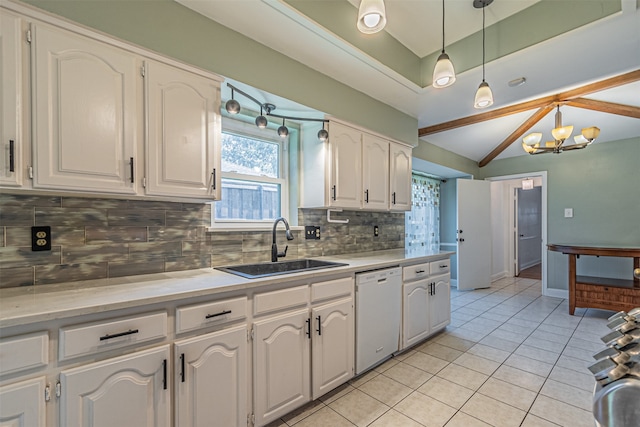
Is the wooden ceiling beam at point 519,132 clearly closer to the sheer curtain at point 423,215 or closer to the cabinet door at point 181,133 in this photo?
the sheer curtain at point 423,215

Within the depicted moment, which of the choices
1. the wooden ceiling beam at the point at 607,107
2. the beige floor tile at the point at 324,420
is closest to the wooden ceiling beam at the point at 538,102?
the wooden ceiling beam at the point at 607,107

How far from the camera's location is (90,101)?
1.34 metres

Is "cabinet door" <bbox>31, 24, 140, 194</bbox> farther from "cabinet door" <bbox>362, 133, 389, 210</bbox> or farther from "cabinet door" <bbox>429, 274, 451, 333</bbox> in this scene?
"cabinet door" <bbox>429, 274, 451, 333</bbox>

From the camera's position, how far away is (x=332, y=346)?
197cm

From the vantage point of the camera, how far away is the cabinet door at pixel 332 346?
1.87 metres

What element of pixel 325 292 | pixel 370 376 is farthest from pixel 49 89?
pixel 370 376

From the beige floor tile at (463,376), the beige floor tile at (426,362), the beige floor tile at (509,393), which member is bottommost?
the beige floor tile at (426,362)

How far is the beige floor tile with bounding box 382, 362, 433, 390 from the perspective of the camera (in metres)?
2.20

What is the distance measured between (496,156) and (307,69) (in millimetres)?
4615

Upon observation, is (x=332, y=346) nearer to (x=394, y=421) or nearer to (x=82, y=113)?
(x=394, y=421)

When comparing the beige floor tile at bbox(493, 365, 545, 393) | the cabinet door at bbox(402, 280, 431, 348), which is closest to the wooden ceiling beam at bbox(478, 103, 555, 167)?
the cabinet door at bbox(402, 280, 431, 348)

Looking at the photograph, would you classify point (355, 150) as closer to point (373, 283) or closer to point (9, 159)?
point (373, 283)

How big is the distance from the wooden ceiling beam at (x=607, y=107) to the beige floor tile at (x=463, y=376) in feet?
11.6

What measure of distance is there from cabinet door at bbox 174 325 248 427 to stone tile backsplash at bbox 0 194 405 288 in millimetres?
625
